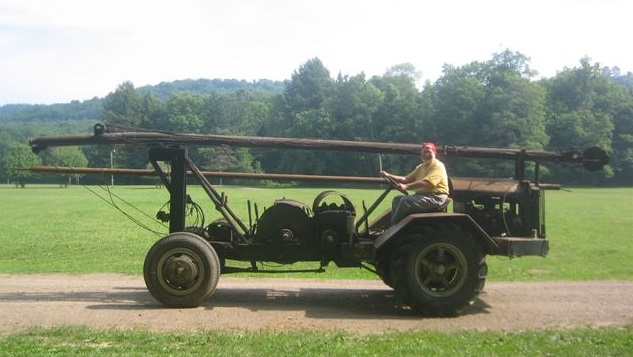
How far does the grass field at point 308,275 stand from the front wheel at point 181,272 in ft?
5.31

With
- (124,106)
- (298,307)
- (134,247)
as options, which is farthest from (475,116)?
(298,307)

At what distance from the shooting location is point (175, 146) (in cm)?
987

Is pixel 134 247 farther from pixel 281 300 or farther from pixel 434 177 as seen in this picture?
pixel 434 177

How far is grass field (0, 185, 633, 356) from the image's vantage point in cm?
689

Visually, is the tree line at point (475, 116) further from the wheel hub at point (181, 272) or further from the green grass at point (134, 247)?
the wheel hub at point (181, 272)

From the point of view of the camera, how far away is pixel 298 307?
9.43 meters

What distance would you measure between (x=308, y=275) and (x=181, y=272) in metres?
4.91

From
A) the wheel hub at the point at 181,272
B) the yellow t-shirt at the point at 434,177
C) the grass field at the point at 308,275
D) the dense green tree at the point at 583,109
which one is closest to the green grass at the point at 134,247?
the grass field at the point at 308,275

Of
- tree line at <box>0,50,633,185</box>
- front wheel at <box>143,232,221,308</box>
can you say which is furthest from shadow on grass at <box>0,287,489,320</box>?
tree line at <box>0,50,633,185</box>

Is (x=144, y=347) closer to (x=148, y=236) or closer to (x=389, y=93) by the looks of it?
(x=148, y=236)

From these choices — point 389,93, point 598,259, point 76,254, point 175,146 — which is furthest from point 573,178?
point 175,146

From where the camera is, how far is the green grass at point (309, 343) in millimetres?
6750

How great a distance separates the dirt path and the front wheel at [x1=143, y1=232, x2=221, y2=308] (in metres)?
0.25

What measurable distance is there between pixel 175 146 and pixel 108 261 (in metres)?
8.21
